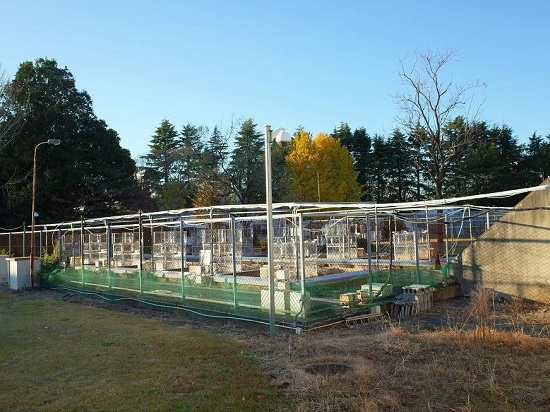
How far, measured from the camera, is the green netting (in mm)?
10414

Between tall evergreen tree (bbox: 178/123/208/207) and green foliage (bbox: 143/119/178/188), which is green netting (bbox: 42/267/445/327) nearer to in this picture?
tall evergreen tree (bbox: 178/123/208/207)

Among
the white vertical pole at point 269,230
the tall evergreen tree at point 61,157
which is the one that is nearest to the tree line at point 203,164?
the tall evergreen tree at point 61,157

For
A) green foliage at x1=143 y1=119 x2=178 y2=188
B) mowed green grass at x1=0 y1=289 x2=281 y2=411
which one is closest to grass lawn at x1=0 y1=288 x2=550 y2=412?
mowed green grass at x1=0 y1=289 x2=281 y2=411

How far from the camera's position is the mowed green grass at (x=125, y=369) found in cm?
595

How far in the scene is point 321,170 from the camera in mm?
47500

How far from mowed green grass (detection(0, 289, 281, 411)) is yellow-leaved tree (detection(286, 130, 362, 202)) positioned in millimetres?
33786

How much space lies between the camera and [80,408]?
5781 millimetres

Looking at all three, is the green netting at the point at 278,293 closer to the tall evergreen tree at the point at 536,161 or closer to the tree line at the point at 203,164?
the tree line at the point at 203,164

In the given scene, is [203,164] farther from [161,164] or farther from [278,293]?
[278,293]

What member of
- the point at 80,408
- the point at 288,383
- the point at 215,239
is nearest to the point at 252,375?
the point at 288,383

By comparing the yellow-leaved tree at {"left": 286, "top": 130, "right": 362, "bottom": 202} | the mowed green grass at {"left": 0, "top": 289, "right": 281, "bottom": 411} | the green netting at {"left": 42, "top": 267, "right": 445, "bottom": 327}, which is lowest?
the mowed green grass at {"left": 0, "top": 289, "right": 281, "bottom": 411}

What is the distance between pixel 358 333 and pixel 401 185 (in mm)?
55560

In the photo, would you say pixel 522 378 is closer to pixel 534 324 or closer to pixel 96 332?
pixel 534 324

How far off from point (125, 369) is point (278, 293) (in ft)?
13.5
